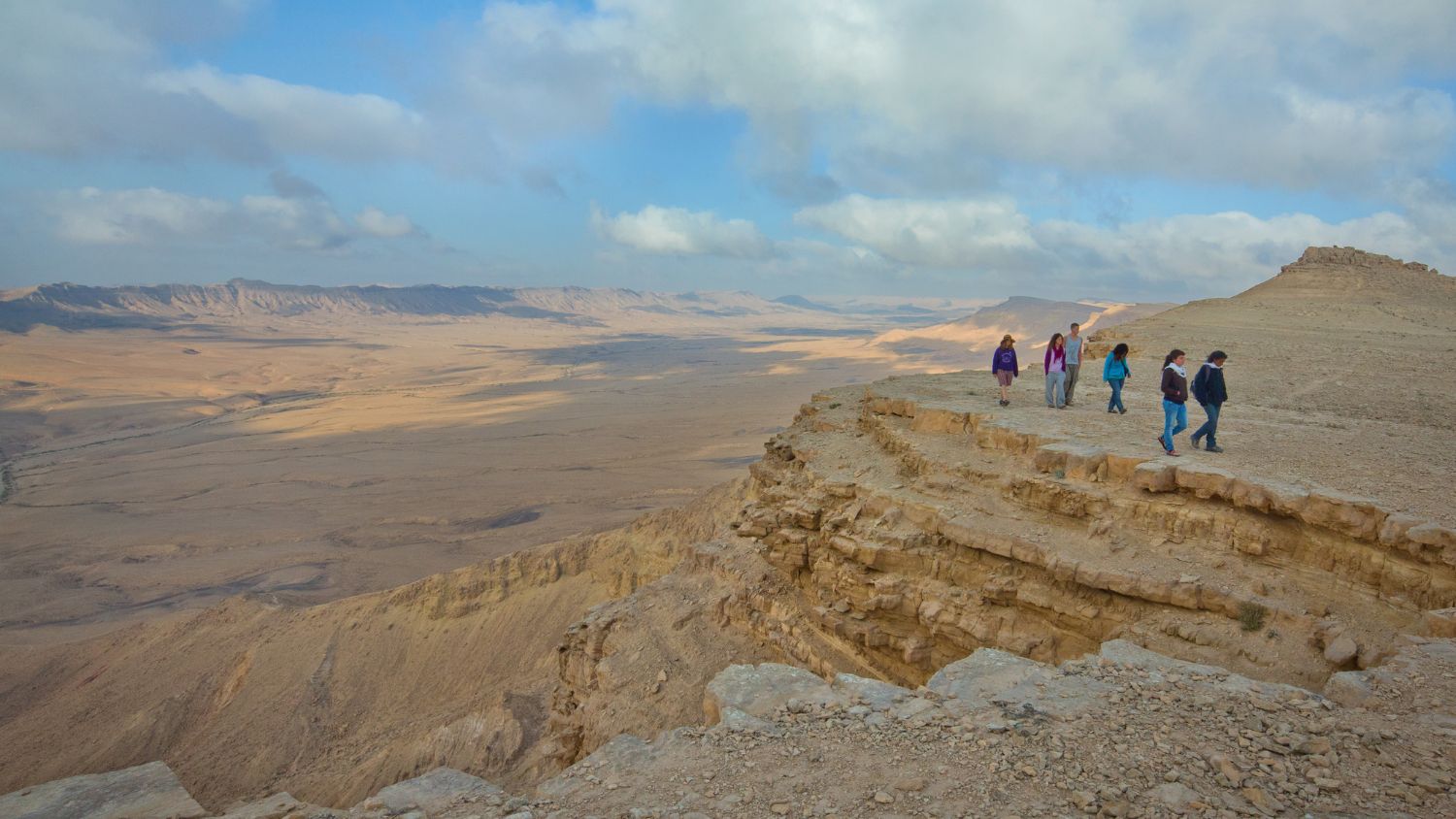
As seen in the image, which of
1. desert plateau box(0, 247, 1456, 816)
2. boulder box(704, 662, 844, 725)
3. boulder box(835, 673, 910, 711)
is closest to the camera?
desert plateau box(0, 247, 1456, 816)

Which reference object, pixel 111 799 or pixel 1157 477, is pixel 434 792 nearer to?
pixel 111 799

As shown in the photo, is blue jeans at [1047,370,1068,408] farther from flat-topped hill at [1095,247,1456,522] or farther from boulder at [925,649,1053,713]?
boulder at [925,649,1053,713]

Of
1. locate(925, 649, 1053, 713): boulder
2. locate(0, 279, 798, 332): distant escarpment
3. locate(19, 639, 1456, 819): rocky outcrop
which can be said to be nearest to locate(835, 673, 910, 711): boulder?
locate(19, 639, 1456, 819): rocky outcrop

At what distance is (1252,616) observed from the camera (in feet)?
20.9

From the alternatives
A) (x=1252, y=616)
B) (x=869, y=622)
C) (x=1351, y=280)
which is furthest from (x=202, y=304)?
(x=1252, y=616)

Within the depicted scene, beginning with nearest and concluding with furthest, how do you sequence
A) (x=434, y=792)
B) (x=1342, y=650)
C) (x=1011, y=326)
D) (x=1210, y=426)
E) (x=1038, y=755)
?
(x=1038, y=755) → (x=434, y=792) → (x=1342, y=650) → (x=1210, y=426) → (x=1011, y=326)

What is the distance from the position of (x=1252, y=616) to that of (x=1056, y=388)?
6289mm

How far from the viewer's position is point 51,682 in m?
16.3

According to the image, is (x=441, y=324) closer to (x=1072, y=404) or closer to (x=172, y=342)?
(x=172, y=342)

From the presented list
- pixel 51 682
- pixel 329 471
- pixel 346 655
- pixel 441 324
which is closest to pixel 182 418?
pixel 329 471

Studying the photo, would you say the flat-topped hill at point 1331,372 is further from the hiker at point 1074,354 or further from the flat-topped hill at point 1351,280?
the hiker at point 1074,354

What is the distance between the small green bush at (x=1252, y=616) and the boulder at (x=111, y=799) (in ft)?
34.0

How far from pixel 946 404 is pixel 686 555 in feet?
18.0

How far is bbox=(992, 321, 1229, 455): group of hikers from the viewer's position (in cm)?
851
